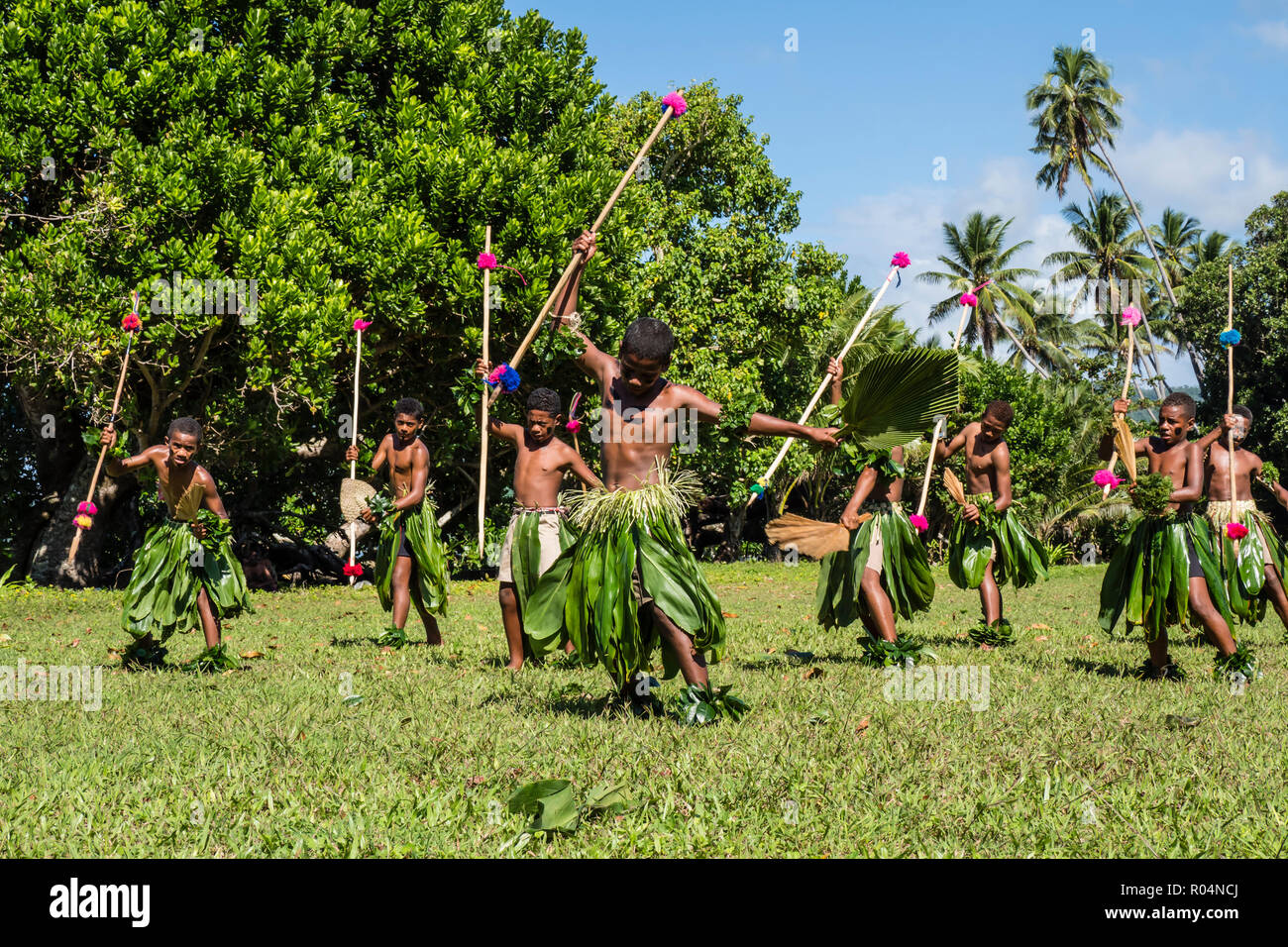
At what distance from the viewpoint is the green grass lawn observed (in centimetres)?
376

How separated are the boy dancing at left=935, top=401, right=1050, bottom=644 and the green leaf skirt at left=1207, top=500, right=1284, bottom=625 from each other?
1427 mm

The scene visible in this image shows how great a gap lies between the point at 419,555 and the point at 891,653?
385cm

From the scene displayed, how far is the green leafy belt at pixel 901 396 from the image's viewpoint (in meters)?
5.53

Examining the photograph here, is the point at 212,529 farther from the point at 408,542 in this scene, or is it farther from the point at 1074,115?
the point at 1074,115

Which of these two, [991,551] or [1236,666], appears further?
[991,551]

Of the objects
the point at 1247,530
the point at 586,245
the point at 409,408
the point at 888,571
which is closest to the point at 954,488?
the point at 888,571

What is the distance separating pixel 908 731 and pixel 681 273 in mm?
18633

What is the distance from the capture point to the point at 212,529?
7648 mm

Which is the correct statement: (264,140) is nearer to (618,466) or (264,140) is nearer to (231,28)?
(231,28)

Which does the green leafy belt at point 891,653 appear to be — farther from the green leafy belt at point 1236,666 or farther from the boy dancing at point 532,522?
→ the boy dancing at point 532,522

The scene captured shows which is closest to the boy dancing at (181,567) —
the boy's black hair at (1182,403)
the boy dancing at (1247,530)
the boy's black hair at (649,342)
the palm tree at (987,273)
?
the boy's black hair at (649,342)

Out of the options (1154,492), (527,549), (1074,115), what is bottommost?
(527,549)

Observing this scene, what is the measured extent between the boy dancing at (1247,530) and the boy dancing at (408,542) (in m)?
6.18

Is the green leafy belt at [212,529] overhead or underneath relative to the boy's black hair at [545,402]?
underneath
